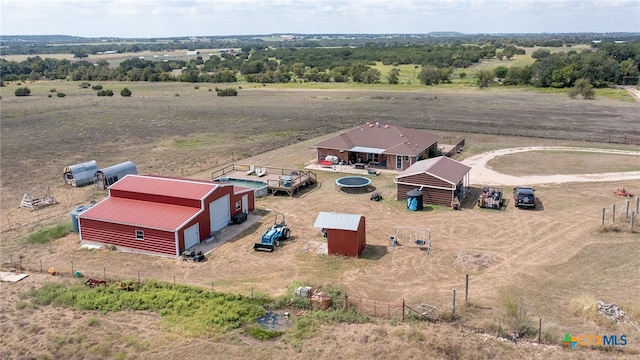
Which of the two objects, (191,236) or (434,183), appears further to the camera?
(434,183)

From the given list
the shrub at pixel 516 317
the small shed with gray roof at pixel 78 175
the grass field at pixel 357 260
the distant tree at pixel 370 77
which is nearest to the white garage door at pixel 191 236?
the grass field at pixel 357 260

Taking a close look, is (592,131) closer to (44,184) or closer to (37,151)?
(44,184)

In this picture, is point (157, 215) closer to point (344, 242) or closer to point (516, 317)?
point (344, 242)

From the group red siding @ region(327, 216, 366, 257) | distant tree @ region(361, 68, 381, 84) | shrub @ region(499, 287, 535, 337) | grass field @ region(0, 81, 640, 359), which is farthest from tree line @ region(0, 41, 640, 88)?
shrub @ region(499, 287, 535, 337)

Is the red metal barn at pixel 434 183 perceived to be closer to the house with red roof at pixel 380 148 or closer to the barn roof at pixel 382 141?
the house with red roof at pixel 380 148

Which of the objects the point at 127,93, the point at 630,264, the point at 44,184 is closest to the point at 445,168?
the point at 630,264

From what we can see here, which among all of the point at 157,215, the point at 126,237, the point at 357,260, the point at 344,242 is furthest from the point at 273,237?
the point at 126,237

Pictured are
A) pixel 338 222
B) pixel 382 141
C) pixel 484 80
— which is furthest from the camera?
pixel 484 80
